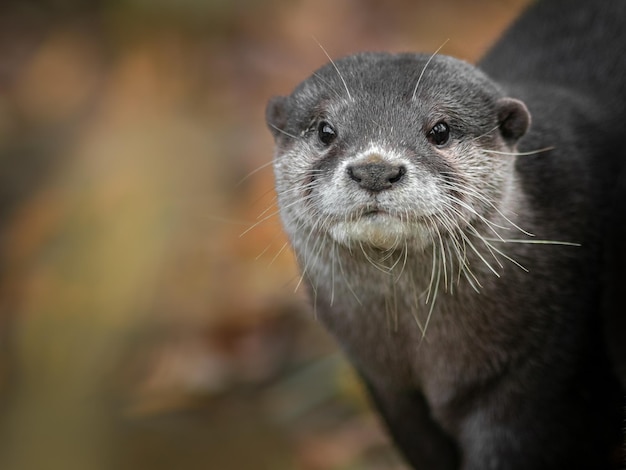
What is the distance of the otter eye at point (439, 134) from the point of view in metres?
2.93

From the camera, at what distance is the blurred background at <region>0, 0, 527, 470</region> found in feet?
16.4

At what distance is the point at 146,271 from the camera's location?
5320mm

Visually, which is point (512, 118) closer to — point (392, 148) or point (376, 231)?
point (392, 148)

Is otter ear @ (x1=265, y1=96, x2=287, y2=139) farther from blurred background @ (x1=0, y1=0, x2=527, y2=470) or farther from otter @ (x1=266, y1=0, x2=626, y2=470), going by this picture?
blurred background @ (x1=0, y1=0, x2=527, y2=470)

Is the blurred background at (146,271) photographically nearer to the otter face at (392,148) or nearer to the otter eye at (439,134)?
the otter face at (392,148)

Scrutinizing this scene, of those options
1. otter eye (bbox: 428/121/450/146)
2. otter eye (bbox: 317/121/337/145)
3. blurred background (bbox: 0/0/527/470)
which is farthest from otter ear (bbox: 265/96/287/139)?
blurred background (bbox: 0/0/527/470)

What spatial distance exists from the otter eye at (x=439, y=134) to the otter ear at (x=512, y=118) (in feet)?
0.64

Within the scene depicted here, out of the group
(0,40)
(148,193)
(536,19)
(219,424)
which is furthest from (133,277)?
(536,19)

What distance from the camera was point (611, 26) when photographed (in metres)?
3.66

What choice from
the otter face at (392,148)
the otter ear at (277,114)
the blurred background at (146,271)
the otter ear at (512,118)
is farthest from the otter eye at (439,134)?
the blurred background at (146,271)

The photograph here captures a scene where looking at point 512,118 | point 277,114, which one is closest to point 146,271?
point 277,114

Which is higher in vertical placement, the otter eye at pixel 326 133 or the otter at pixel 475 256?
the otter eye at pixel 326 133

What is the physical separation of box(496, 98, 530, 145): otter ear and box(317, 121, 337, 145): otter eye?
1.50 feet

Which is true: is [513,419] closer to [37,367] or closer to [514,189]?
[514,189]
